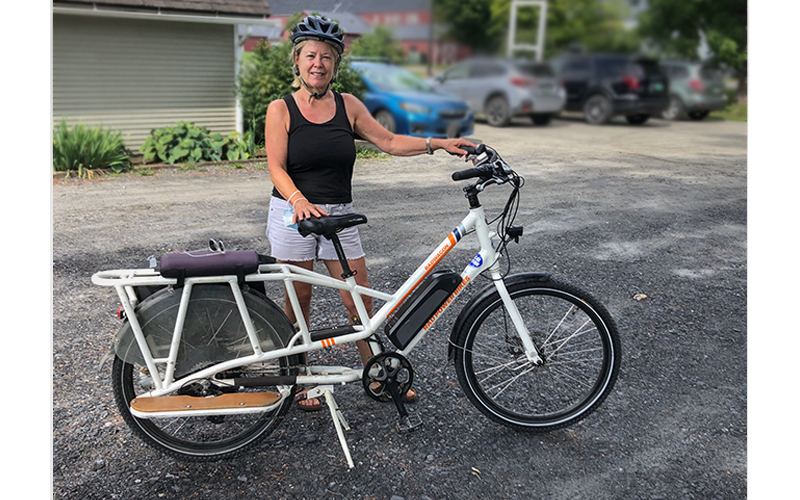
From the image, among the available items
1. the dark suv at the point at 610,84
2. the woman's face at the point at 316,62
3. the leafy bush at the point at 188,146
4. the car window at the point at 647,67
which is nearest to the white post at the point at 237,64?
the leafy bush at the point at 188,146

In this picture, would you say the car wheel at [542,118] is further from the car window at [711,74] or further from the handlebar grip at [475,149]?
the handlebar grip at [475,149]

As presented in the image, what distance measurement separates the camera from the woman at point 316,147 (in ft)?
9.34

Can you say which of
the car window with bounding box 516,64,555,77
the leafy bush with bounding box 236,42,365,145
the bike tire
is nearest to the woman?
the bike tire

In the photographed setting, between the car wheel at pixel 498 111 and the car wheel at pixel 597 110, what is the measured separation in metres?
0.20

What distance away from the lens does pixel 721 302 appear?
4.99 m

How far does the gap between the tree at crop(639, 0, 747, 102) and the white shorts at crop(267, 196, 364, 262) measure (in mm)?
1878

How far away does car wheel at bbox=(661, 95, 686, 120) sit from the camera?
67.8 inches

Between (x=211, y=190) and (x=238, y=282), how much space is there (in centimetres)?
673

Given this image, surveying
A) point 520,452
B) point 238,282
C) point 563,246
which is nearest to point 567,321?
point 520,452

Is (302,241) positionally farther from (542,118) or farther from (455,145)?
(542,118)

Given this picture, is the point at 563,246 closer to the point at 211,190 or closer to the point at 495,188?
the point at 495,188

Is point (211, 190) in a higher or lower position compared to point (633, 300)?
higher

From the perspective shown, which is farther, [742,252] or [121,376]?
[742,252]

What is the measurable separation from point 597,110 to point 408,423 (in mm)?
1911
